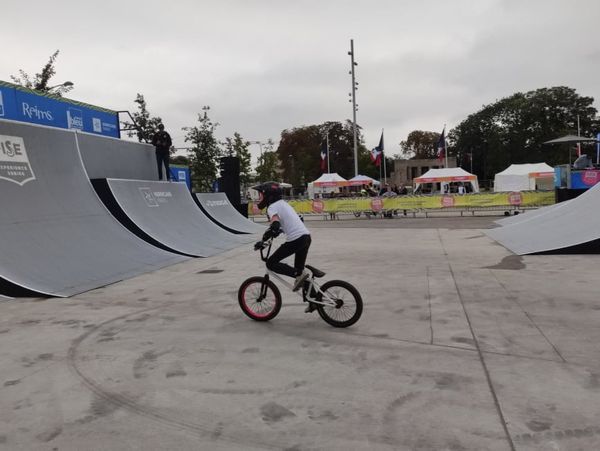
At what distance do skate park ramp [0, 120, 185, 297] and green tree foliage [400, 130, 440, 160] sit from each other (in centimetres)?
10882

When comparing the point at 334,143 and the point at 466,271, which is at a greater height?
the point at 334,143

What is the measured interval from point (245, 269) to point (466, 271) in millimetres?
4387

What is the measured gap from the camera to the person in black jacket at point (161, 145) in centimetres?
1511

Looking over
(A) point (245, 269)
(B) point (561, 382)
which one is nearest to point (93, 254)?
(A) point (245, 269)

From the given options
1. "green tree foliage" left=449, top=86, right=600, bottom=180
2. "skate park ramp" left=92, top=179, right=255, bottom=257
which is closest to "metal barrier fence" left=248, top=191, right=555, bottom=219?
"skate park ramp" left=92, top=179, right=255, bottom=257

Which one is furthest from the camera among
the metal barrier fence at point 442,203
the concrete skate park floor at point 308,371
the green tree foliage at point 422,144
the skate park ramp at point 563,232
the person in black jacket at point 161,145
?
the green tree foliage at point 422,144

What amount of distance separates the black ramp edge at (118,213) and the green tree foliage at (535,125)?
73712 millimetres

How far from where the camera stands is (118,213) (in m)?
11.5

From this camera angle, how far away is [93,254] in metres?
9.35

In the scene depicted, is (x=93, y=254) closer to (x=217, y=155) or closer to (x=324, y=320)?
(x=324, y=320)

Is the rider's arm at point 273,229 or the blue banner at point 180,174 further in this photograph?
the blue banner at point 180,174

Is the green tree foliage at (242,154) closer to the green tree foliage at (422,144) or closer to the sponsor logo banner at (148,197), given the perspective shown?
the sponsor logo banner at (148,197)

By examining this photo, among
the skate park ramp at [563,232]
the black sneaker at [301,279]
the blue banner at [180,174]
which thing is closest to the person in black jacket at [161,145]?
the blue banner at [180,174]

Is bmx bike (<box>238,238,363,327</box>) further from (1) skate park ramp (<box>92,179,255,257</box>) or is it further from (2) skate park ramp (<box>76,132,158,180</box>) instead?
(2) skate park ramp (<box>76,132,158,180</box>)
